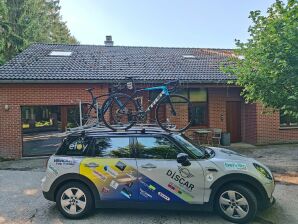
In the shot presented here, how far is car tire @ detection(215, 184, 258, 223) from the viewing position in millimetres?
4445

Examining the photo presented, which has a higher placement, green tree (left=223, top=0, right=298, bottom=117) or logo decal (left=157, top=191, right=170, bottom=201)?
green tree (left=223, top=0, right=298, bottom=117)

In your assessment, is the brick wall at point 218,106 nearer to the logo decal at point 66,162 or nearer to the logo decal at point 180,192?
the logo decal at point 180,192

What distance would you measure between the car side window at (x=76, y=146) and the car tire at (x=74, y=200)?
0.55 metres

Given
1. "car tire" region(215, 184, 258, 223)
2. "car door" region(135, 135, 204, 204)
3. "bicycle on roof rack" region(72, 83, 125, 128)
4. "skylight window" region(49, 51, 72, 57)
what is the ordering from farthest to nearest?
"skylight window" region(49, 51, 72, 57) < "bicycle on roof rack" region(72, 83, 125, 128) < "car door" region(135, 135, 204, 204) < "car tire" region(215, 184, 258, 223)

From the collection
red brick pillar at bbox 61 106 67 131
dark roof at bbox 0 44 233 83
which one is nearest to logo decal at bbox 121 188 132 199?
dark roof at bbox 0 44 233 83

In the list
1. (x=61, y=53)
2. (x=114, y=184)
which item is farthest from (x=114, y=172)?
(x=61, y=53)

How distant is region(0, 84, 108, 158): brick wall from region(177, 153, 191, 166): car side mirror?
8.06 m

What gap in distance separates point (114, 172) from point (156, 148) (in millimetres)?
843

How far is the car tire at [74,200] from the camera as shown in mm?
4781

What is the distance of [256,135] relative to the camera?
12.9m

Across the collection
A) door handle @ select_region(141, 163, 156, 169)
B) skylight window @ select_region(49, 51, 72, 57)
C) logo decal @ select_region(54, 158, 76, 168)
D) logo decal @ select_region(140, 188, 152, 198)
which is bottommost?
logo decal @ select_region(140, 188, 152, 198)

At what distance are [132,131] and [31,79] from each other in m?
7.38

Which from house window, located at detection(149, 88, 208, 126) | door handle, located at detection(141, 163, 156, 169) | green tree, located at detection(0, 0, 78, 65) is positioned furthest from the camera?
green tree, located at detection(0, 0, 78, 65)

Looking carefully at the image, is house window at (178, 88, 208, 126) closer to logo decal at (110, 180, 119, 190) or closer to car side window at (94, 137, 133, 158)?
car side window at (94, 137, 133, 158)
